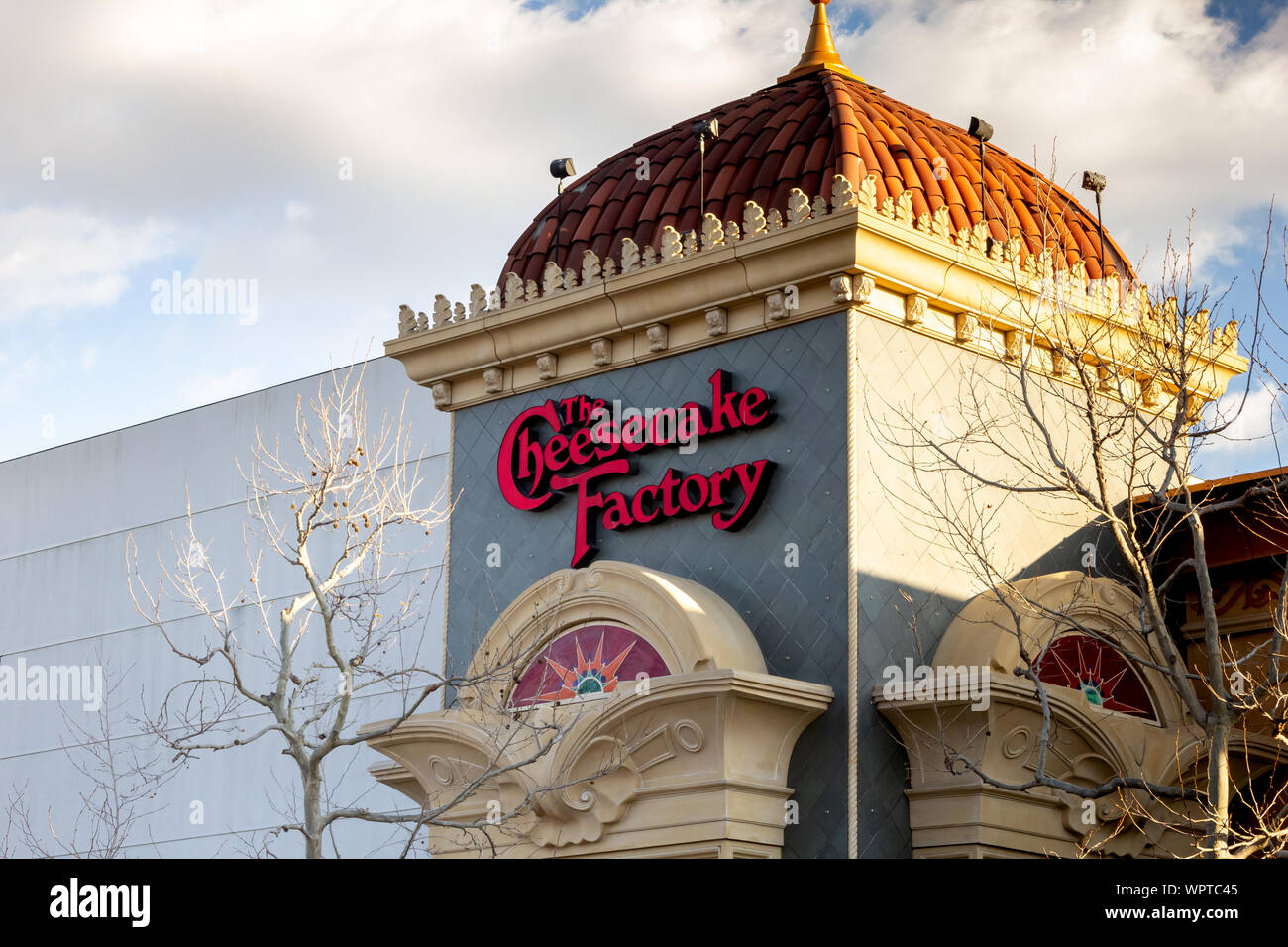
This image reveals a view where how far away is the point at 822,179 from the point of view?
529 inches

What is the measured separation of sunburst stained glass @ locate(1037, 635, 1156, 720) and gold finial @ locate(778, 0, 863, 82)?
5.50m

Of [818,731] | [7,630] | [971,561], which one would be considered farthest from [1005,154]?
[7,630]

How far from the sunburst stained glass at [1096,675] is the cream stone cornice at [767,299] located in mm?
2187

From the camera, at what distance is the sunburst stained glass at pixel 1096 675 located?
1361 centimetres

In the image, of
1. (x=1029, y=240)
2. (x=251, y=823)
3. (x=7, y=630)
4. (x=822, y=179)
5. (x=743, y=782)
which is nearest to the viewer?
(x=743, y=782)

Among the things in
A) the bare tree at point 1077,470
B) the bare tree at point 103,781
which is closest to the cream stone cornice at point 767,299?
the bare tree at point 1077,470

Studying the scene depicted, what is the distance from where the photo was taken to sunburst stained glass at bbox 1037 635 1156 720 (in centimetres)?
1361

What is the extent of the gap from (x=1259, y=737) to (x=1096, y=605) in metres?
1.64

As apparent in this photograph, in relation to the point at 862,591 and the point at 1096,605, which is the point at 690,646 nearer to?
the point at 862,591

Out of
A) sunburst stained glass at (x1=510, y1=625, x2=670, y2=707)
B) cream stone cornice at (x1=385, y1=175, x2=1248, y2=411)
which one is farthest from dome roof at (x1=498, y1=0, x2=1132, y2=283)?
sunburst stained glass at (x1=510, y1=625, x2=670, y2=707)

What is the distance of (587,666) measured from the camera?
13.4m

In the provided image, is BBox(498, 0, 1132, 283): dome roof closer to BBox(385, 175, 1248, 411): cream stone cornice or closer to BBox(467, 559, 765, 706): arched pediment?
BBox(385, 175, 1248, 411): cream stone cornice

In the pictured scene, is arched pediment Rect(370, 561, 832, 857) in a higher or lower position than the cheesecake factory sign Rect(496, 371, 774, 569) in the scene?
lower

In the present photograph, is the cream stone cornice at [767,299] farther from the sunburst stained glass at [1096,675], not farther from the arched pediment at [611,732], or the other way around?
the sunburst stained glass at [1096,675]
